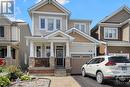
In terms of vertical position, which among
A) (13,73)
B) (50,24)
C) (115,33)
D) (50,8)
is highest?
(50,8)

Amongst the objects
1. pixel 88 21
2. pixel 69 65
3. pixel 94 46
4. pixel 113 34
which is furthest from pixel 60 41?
pixel 113 34

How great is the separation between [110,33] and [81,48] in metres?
6.44

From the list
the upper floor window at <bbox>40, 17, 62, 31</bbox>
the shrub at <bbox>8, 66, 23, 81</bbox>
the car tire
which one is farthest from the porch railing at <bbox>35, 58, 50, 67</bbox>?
the car tire

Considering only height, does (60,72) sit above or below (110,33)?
below

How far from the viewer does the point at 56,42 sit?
26.2 metres

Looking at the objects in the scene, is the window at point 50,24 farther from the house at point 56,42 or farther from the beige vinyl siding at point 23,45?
the beige vinyl siding at point 23,45

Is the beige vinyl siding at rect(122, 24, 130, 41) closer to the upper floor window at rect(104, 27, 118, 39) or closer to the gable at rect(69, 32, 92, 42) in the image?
the upper floor window at rect(104, 27, 118, 39)

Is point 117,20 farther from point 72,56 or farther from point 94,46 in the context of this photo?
point 72,56

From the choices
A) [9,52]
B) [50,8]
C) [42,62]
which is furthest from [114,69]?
[9,52]

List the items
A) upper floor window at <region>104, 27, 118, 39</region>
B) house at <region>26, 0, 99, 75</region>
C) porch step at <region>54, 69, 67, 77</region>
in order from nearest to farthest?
1. porch step at <region>54, 69, 67, 77</region>
2. house at <region>26, 0, 99, 75</region>
3. upper floor window at <region>104, 27, 118, 39</region>

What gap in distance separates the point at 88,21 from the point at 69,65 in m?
8.82

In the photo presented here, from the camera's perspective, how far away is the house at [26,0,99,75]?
2502 centimetres

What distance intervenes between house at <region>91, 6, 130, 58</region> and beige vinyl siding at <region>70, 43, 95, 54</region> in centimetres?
224

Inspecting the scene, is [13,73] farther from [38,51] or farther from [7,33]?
[7,33]
